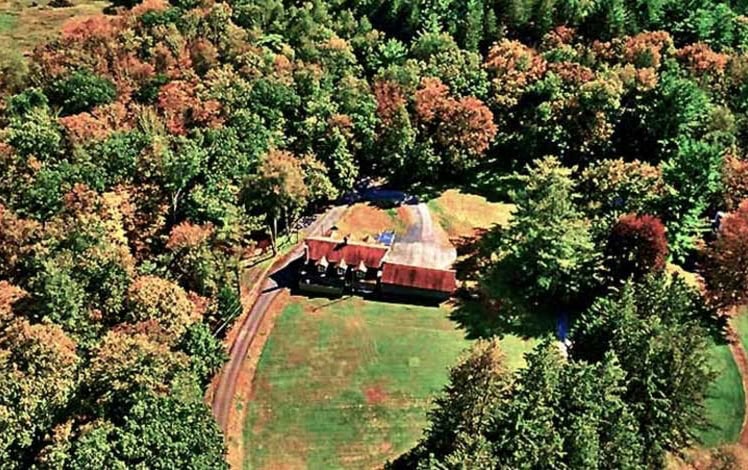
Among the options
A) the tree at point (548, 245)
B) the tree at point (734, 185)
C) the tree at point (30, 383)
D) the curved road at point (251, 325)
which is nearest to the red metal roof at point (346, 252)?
the curved road at point (251, 325)

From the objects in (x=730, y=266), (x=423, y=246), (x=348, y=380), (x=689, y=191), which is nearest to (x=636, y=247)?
(x=730, y=266)

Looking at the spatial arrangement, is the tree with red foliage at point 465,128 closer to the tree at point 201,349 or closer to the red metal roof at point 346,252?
the red metal roof at point 346,252

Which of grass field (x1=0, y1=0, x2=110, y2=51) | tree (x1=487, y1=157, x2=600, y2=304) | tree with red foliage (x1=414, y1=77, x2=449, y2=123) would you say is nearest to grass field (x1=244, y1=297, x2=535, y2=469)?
tree (x1=487, y1=157, x2=600, y2=304)

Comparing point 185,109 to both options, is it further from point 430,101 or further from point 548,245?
point 548,245

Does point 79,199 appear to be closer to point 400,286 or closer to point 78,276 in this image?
point 78,276

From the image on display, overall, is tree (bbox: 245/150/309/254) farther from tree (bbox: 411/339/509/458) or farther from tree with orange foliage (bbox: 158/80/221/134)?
tree (bbox: 411/339/509/458)
